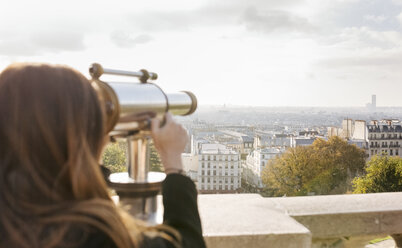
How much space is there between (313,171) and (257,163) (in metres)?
18.9

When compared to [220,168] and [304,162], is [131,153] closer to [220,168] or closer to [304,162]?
[304,162]

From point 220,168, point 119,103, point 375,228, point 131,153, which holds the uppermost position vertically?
point 119,103

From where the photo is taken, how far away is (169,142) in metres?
0.94

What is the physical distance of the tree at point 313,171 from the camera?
94.2ft

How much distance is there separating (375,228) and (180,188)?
1.07 m

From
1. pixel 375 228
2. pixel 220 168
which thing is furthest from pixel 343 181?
pixel 375 228

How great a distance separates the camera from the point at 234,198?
174cm

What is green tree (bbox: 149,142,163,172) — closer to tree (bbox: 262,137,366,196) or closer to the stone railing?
the stone railing

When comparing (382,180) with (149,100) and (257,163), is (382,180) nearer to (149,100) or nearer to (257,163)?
(149,100)

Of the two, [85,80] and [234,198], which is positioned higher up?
[85,80]

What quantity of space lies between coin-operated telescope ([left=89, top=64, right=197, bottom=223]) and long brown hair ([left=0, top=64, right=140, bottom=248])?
0.65ft

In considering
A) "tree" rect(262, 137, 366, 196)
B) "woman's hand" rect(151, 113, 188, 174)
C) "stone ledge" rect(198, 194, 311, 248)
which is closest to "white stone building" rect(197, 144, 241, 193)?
"tree" rect(262, 137, 366, 196)

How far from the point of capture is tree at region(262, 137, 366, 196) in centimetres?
2870

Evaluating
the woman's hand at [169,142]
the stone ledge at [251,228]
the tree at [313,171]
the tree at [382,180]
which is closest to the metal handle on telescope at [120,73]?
the woman's hand at [169,142]
